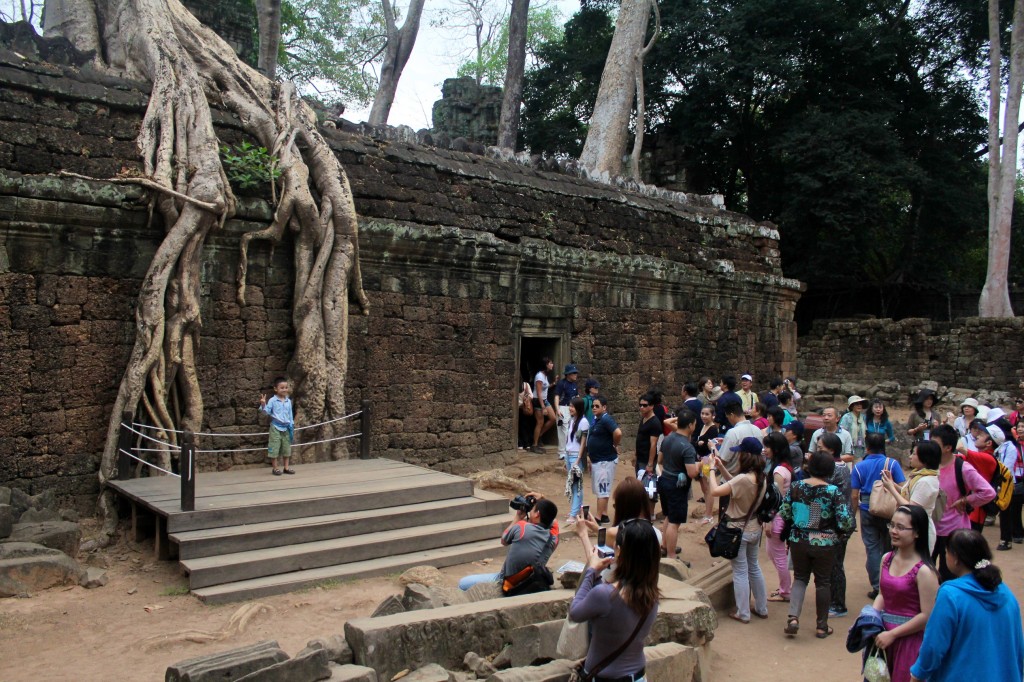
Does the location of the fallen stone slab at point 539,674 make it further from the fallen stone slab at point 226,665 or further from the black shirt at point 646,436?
the black shirt at point 646,436

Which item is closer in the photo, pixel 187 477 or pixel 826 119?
pixel 187 477

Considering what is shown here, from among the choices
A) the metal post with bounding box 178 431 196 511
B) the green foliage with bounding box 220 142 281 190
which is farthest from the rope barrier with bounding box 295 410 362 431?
the green foliage with bounding box 220 142 281 190

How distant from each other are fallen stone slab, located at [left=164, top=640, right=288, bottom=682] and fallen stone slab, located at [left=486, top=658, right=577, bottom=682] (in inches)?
40.5

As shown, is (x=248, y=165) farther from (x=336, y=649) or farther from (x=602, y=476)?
(x=336, y=649)

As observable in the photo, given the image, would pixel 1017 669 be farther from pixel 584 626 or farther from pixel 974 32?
pixel 974 32

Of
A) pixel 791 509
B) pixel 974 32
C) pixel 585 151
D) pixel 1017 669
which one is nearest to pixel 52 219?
pixel 791 509

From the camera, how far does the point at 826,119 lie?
913 inches

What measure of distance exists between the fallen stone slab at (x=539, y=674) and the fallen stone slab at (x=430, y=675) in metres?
0.27

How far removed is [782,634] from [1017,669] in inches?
101

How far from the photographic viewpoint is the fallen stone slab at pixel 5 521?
5723 mm

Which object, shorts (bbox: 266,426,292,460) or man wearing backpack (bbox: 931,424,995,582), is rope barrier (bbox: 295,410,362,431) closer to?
shorts (bbox: 266,426,292,460)

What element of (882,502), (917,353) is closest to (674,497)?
(882,502)

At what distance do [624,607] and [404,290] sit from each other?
6412 mm

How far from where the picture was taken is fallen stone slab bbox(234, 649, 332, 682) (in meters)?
3.70
